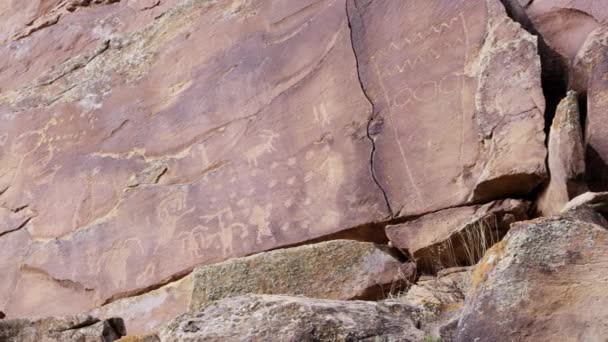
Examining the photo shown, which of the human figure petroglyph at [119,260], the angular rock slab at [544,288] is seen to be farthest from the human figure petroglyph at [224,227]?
the angular rock slab at [544,288]

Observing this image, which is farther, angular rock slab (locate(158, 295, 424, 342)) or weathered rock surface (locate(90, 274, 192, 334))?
weathered rock surface (locate(90, 274, 192, 334))

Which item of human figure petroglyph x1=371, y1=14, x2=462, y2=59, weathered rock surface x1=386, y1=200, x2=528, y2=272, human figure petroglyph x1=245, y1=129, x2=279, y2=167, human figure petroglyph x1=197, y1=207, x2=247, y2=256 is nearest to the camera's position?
weathered rock surface x1=386, y1=200, x2=528, y2=272

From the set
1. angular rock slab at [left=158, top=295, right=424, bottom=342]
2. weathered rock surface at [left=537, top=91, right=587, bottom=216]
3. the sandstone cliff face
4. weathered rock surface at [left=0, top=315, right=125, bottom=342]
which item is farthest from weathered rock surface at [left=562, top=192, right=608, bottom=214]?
weathered rock surface at [left=0, top=315, right=125, bottom=342]

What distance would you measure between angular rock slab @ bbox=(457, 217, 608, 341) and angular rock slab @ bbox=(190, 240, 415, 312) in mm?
1306

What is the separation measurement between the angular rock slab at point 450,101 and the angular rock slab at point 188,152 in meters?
0.13

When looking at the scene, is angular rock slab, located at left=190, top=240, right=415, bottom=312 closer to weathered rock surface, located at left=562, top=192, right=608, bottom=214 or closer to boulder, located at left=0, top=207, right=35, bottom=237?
weathered rock surface, located at left=562, top=192, right=608, bottom=214

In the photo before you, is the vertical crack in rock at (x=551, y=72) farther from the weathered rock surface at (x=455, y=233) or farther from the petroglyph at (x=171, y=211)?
the petroglyph at (x=171, y=211)

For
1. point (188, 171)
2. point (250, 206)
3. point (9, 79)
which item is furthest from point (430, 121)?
point (9, 79)

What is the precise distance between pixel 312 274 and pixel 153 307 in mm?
1136

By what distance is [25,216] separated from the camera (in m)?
6.12

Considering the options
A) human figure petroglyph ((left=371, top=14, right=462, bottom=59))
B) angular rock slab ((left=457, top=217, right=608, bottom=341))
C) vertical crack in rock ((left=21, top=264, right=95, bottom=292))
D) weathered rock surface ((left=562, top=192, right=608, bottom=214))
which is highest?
human figure petroglyph ((left=371, top=14, right=462, bottom=59))

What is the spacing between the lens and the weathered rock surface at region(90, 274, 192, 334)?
5016 mm

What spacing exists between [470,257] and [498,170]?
38 cm

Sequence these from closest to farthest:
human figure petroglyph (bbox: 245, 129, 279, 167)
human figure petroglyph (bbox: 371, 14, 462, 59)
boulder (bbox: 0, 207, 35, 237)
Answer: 1. human figure petroglyph (bbox: 371, 14, 462, 59)
2. human figure petroglyph (bbox: 245, 129, 279, 167)
3. boulder (bbox: 0, 207, 35, 237)
